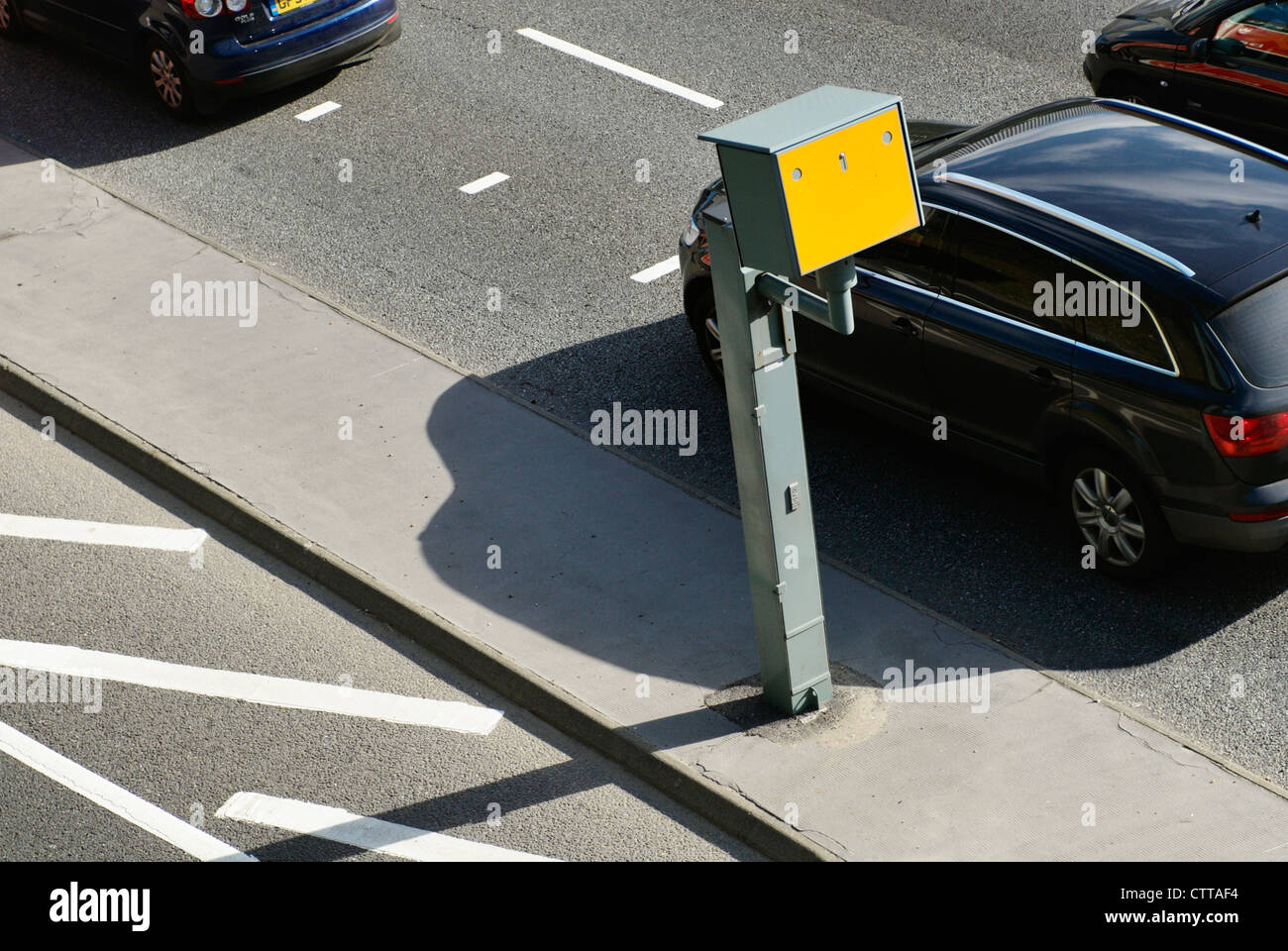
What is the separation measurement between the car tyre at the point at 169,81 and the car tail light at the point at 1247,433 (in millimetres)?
9172

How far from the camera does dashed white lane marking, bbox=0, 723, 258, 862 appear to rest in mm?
6223

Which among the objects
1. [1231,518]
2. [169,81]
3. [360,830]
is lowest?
[360,830]

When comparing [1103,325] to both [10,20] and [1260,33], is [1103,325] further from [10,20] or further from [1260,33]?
[10,20]

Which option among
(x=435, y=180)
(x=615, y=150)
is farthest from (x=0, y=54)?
(x=615, y=150)

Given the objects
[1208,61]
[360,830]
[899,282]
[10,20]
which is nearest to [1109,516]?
[899,282]

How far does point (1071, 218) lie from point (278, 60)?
771cm

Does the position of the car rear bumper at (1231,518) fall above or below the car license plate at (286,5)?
below

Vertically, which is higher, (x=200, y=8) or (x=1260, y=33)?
(x=1260, y=33)

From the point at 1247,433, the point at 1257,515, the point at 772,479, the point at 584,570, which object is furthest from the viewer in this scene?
the point at 584,570

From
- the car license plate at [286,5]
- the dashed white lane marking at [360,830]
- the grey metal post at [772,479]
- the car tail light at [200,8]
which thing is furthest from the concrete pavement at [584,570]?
the car license plate at [286,5]

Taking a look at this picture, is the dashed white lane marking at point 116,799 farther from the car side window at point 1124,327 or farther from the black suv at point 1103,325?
the car side window at point 1124,327

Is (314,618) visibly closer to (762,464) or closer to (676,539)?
(676,539)

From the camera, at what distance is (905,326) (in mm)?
7793

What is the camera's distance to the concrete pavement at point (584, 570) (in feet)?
20.1
